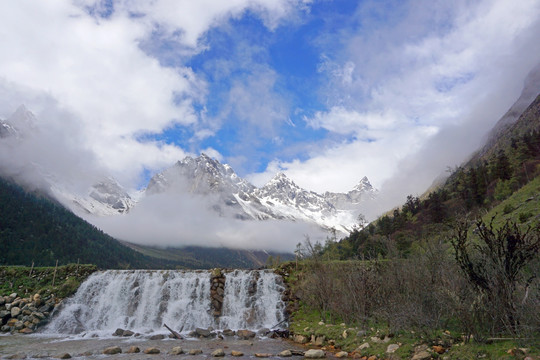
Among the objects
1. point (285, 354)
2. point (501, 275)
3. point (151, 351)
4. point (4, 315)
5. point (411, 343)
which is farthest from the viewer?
point (4, 315)

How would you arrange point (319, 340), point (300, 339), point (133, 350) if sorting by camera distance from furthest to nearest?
point (300, 339)
point (319, 340)
point (133, 350)

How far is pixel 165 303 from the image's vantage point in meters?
31.5

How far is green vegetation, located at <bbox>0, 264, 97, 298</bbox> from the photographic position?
32.8 metres

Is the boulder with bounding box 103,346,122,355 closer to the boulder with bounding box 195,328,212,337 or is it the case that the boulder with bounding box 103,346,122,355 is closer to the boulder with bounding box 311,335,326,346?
the boulder with bounding box 195,328,212,337

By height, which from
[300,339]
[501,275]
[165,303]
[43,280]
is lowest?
[300,339]

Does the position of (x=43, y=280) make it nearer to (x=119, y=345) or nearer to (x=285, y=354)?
(x=119, y=345)

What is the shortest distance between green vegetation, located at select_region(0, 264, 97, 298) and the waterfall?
1.19 m

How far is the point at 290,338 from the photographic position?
23812mm

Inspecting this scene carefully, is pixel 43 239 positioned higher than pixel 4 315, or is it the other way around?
pixel 43 239

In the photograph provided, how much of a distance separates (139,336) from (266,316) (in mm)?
10527

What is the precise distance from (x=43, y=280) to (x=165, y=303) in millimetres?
14520

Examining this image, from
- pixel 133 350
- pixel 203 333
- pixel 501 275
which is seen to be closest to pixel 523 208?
pixel 501 275

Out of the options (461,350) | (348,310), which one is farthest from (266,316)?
(461,350)

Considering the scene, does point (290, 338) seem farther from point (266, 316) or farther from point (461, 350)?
point (461, 350)
